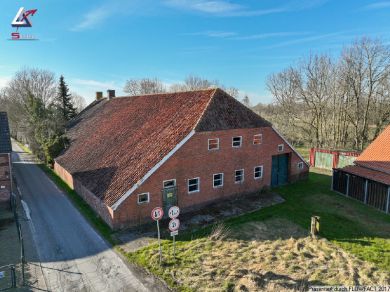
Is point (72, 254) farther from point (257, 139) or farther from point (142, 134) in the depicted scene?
point (257, 139)

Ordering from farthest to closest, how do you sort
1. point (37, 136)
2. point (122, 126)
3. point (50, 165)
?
point (37, 136) < point (50, 165) < point (122, 126)

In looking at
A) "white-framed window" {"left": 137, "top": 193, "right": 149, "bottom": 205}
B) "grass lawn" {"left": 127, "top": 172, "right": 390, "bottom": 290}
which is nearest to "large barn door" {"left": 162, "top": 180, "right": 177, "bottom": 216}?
"white-framed window" {"left": 137, "top": 193, "right": 149, "bottom": 205}

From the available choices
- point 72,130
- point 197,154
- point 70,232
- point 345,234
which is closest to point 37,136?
point 72,130

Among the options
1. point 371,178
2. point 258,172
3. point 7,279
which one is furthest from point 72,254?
point 371,178

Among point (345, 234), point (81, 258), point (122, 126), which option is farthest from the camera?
point (122, 126)

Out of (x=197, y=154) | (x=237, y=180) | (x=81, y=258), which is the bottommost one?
(x=81, y=258)

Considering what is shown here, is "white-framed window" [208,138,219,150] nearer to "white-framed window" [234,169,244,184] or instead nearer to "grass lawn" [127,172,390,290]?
"white-framed window" [234,169,244,184]

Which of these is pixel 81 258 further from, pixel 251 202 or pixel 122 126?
pixel 122 126

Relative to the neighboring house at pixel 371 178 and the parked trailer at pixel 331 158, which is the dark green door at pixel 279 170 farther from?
the parked trailer at pixel 331 158

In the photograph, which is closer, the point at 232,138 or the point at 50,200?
the point at 232,138
